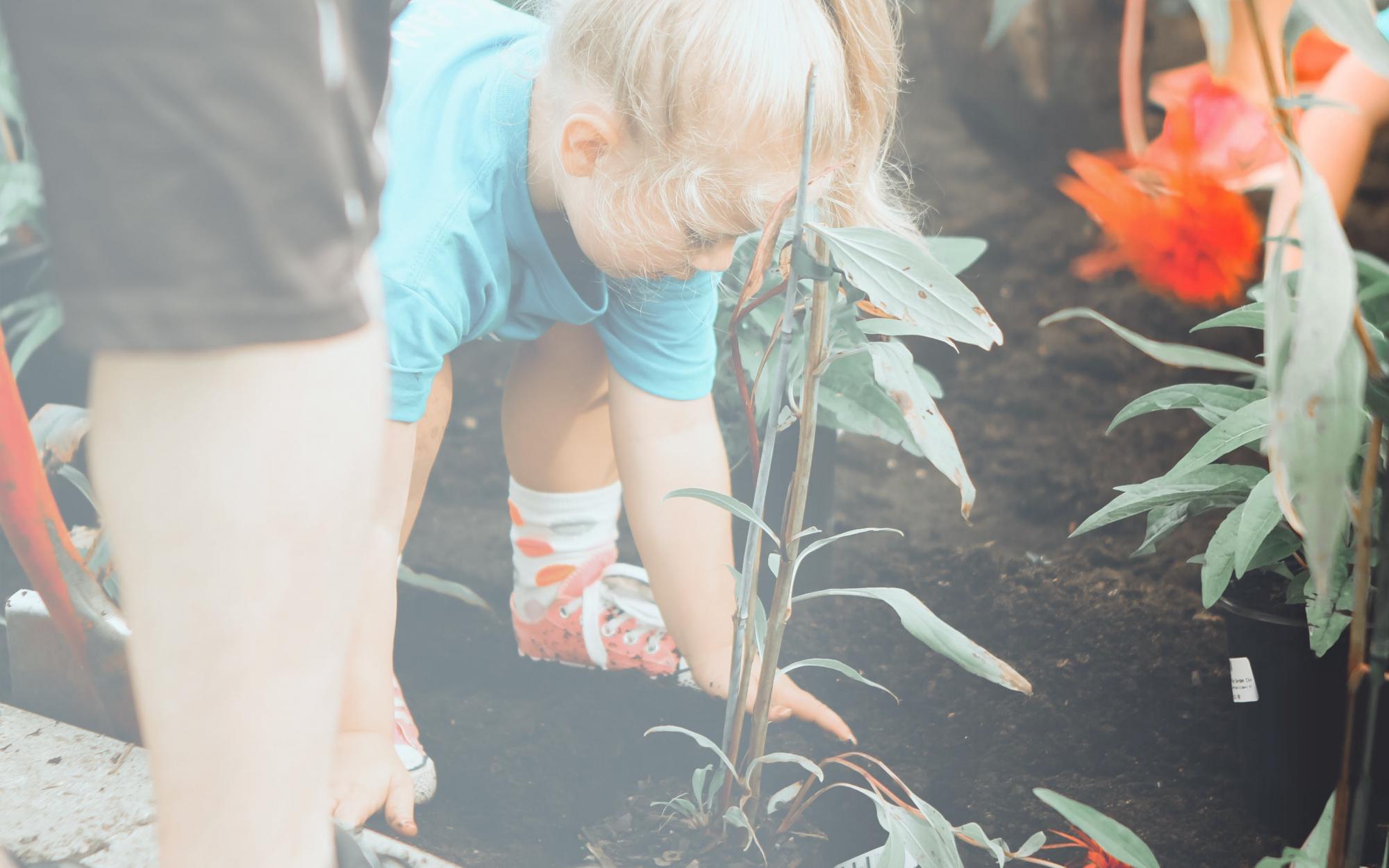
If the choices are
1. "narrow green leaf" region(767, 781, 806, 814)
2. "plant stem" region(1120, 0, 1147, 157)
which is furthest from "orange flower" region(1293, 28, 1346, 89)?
"narrow green leaf" region(767, 781, 806, 814)

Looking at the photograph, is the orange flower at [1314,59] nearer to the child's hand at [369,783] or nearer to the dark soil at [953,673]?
the dark soil at [953,673]

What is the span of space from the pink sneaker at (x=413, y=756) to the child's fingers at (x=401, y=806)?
20 millimetres

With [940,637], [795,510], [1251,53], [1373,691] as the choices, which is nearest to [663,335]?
[795,510]

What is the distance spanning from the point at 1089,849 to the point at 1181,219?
73 centimetres

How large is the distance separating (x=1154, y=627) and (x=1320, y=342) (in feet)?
2.35

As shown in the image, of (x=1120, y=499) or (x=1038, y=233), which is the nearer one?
(x=1120, y=499)

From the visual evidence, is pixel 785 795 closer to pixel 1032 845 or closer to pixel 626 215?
pixel 1032 845

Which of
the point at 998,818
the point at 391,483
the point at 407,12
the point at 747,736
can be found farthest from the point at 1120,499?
the point at 407,12

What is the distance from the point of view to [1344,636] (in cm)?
76

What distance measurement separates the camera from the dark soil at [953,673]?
0.87 meters

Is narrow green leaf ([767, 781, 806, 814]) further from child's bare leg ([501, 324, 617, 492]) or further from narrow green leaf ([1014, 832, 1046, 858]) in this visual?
child's bare leg ([501, 324, 617, 492])

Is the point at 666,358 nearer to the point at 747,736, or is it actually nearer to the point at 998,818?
the point at 747,736

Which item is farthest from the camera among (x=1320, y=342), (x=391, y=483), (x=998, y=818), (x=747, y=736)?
(x=747, y=736)

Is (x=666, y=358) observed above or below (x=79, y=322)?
below
